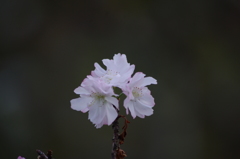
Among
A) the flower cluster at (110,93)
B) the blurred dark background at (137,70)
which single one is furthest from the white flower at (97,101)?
the blurred dark background at (137,70)

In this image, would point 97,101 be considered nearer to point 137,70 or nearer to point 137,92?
point 137,92

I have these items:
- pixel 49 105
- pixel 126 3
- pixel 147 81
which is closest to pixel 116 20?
pixel 126 3

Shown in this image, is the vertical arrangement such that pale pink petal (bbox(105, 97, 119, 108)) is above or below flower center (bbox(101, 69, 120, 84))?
below

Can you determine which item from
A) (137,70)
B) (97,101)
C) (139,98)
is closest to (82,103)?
(97,101)

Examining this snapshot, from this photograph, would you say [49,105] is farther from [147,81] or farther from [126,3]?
[147,81]

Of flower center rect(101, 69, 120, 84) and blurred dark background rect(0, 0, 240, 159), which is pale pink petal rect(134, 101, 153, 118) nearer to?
flower center rect(101, 69, 120, 84)

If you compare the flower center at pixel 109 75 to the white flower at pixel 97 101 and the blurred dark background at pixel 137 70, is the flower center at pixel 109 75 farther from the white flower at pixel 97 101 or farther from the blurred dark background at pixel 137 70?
the blurred dark background at pixel 137 70

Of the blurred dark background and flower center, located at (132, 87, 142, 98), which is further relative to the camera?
the blurred dark background

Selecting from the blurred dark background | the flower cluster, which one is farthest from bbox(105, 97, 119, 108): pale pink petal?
the blurred dark background
